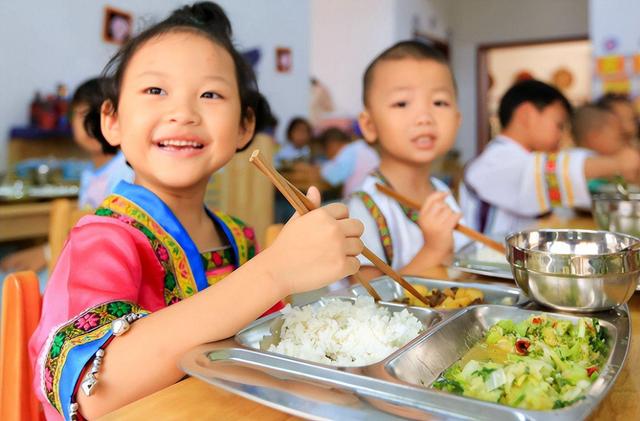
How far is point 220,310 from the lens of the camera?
0.73 m

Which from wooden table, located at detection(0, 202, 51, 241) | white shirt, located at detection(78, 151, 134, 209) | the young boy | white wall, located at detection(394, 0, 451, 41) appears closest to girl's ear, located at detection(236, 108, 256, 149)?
the young boy

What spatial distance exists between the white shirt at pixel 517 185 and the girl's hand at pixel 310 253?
5.11 feet

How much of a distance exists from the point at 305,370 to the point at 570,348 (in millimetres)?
354

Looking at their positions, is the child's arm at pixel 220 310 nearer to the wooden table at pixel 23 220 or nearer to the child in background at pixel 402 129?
the child in background at pixel 402 129

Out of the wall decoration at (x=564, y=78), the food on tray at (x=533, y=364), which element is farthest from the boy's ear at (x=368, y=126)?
the wall decoration at (x=564, y=78)

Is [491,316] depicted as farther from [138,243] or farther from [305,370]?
[138,243]

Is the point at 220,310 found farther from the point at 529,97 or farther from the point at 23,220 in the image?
the point at 23,220

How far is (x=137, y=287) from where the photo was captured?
0.89 meters

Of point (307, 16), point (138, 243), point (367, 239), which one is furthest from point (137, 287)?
point (307, 16)

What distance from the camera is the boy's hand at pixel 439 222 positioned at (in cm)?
138

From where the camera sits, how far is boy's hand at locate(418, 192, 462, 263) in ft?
4.51

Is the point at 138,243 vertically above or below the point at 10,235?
above

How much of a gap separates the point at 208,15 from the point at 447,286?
766 mm

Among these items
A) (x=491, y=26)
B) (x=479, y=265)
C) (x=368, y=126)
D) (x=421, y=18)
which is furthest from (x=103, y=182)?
(x=491, y=26)
